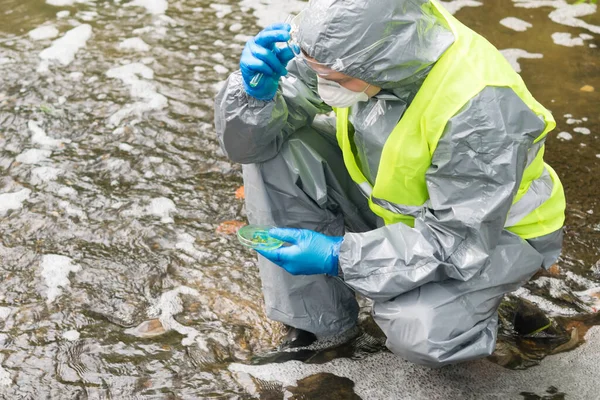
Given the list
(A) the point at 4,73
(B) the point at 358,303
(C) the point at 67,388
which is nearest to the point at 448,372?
(B) the point at 358,303

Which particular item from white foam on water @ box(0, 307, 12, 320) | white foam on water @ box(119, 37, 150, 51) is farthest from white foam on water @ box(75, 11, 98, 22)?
white foam on water @ box(0, 307, 12, 320)

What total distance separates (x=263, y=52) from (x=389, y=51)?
1.36 ft

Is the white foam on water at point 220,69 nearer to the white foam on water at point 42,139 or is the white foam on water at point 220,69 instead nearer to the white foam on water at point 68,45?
the white foam on water at point 68,45

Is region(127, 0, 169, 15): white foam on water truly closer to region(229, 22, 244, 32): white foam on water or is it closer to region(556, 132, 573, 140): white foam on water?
region(229, 22, 244, 32): white foam on water

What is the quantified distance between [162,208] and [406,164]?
1507 millimetres

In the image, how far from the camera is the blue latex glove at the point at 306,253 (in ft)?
6.89

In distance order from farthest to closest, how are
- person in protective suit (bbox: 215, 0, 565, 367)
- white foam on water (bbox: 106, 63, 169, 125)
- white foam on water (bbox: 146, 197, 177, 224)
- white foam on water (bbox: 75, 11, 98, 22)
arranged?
white foam on water (bbox: 75, 11, 98, 22) → white foam on water (bbox: 106, 63, 169, 125) → white foam on water (bbox: 146, 197, 177, 224) → person in protective suit (bbox: 215, 0, 565, 367)

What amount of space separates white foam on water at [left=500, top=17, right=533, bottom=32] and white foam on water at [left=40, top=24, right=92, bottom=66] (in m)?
2.82

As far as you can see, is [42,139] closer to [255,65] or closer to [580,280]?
[255,65]

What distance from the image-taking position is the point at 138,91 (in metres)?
4.04

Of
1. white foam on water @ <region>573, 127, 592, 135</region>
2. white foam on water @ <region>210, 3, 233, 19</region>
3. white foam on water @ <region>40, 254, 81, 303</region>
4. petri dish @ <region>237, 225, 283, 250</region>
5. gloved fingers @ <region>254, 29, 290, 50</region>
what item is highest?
gloved fingers @ <region>254, 29, 290, 50</region>

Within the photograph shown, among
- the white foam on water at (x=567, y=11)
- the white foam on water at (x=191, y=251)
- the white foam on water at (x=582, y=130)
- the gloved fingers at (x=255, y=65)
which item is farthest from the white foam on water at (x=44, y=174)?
the white foam on water at (x=567, y=11)

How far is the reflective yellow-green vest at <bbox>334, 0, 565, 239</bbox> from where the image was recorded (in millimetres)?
1908

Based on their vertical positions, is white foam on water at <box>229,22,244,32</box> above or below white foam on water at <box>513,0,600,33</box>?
above
